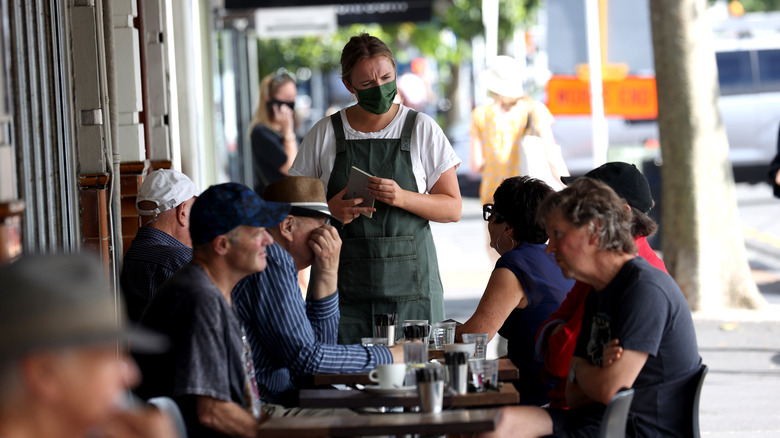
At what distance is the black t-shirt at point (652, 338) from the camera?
10.6 feet

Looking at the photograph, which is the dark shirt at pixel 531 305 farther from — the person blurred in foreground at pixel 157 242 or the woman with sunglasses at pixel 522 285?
the person blurred in foreground at pixel 157 242

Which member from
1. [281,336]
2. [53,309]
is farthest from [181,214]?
[53,309]

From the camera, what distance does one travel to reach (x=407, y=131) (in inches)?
189

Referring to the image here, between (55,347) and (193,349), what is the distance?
1.13 metres

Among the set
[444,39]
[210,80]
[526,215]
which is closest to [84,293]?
[526,215]

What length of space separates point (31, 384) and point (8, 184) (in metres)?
1.62

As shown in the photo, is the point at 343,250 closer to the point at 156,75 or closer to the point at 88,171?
the point at 88,171

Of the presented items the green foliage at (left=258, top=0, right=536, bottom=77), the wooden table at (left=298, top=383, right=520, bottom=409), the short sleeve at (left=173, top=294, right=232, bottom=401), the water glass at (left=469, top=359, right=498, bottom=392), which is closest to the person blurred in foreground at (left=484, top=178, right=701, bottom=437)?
the water glass at (left=469, top=359, right=498, bottom=392)

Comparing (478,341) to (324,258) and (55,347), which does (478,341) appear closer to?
(324,258)

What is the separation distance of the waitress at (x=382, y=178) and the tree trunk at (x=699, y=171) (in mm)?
4674

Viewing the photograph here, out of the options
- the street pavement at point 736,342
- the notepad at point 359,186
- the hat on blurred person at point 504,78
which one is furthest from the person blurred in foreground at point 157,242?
the hat on blurred person at point 504,78

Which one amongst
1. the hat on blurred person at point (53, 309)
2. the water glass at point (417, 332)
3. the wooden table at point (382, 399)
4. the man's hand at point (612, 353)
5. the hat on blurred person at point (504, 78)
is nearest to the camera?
the hat on blurred person at point (53, 309)

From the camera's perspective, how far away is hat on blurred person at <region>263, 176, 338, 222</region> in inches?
154

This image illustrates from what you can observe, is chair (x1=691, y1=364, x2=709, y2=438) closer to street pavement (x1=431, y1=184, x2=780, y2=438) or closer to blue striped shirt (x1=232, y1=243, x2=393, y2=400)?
blue striped shirt (x1=232, y1=243, x2=393, y2=400)
